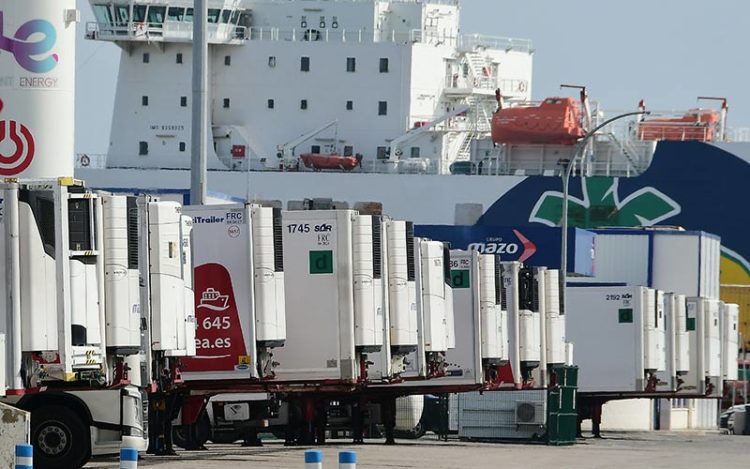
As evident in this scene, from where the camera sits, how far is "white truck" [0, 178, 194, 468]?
1742 cm

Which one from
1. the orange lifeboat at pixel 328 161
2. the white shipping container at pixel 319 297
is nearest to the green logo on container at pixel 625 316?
the white shipping container at pixel 319 297

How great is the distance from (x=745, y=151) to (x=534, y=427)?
4132 cm

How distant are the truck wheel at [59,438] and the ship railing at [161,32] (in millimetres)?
49367

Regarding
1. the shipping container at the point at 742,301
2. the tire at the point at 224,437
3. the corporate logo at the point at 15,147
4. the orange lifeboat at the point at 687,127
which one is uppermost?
the orange lifeboat at the point at 687,127

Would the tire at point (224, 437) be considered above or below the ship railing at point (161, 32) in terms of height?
below

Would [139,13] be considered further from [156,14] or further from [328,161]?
[328,161]

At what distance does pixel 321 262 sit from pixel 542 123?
4435 cm

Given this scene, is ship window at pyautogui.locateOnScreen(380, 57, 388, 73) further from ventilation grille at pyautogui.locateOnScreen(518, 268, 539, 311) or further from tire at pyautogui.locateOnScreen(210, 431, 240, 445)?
tire at pyautogui.locateOnScreen(210, 431, 240, 445)

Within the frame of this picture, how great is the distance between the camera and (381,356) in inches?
961

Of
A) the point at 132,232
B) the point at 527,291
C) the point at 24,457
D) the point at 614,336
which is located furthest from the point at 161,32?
the point at 24,457

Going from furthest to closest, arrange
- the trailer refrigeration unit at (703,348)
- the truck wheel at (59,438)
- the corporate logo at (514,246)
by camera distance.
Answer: the corporate logo at (514,246), the trailer refrigeration unit at (703,348), the truck wheel at (59,438)

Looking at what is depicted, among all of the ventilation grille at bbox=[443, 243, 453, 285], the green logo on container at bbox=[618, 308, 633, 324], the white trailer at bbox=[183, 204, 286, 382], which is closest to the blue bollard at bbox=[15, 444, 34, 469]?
the white trailer at bbox=[183, 204, 286, 382]

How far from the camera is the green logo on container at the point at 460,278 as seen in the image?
28.0 meters

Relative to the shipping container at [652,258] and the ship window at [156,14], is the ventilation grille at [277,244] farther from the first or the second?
the ship window at [156,14]
